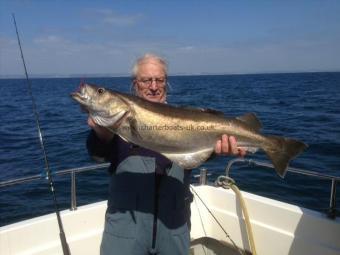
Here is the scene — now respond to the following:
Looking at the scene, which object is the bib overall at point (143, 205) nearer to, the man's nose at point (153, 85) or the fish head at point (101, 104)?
the fish head at point (101, 104)

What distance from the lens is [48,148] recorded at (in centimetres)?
1783

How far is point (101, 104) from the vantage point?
3.83m

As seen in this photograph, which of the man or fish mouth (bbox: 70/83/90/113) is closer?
fish mouth (bbox: 70/83/90/113)

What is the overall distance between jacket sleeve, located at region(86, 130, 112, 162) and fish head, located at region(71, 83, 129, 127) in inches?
7.8

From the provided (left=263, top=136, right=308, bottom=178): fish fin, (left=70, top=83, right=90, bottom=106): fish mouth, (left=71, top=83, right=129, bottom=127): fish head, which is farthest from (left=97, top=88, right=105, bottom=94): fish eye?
(left=263, top=136, right=308, bottom=178): fish fin

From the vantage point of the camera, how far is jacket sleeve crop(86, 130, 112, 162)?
12.7ft

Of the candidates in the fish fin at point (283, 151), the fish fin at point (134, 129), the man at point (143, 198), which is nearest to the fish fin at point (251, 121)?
the fish fin at point (283, 151)

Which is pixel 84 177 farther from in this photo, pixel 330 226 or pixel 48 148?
pixel 330 226

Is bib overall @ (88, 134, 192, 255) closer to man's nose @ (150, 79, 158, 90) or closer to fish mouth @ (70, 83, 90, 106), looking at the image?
fish mouth @ (70, 83, 90, 106)

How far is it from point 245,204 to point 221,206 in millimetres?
451

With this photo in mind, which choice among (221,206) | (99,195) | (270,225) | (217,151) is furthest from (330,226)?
(99,195)

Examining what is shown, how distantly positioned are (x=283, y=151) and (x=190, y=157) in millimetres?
1008

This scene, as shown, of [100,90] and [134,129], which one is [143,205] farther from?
[100,90]

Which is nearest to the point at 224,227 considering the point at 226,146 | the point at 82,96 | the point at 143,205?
the point at 226,146
